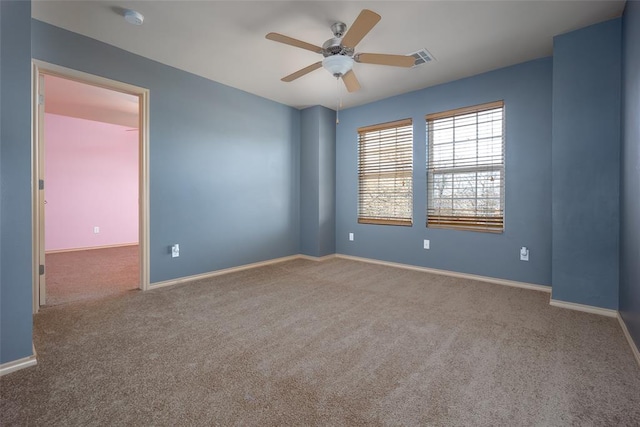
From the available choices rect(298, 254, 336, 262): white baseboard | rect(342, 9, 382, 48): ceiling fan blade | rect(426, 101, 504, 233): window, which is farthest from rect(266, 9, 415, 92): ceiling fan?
rect(298, 254, 336, 262): white baseboard

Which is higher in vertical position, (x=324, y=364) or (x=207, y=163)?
(x=207, y=163)

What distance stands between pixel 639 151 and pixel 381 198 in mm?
2988

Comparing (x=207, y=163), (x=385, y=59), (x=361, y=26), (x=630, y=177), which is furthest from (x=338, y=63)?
(x=630, y=177)

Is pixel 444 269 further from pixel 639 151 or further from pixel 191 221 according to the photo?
pixel 191 221

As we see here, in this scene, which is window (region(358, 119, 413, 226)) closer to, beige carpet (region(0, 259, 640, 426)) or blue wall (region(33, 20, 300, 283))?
blue wall (region(33, 20, 300, 283))

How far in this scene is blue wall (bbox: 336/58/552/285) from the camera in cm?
326

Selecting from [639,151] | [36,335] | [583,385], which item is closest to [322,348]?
[583,385]

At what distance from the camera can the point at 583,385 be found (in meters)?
1.58

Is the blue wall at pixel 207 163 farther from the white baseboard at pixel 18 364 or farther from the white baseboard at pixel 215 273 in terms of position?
the white baseboard at pixel 18 364

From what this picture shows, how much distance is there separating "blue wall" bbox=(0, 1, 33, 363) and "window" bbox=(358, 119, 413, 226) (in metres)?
3.97

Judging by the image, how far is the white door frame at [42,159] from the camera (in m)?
2.60

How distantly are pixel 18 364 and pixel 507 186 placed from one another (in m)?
4.51

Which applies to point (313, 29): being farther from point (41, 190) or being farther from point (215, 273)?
point (215, 273)

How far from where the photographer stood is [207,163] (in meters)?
3.88
